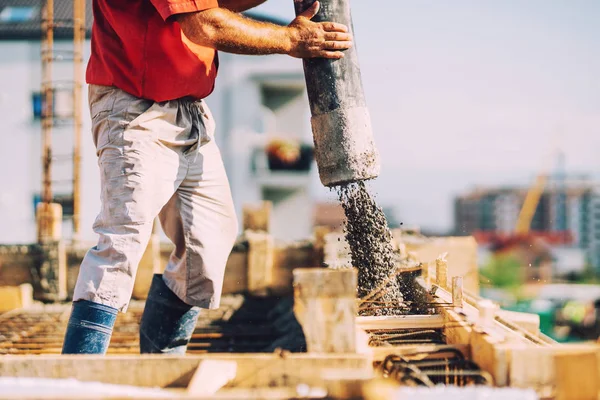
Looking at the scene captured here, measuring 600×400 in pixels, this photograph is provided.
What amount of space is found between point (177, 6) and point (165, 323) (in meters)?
1.38

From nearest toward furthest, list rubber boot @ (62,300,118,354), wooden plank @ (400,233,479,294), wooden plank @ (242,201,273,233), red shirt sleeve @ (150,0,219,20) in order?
1. rubber boot @ (62,300,118,354)
2. red shirt sleeve @ (150,0,219,20)
3. wooden plank @ (400,233,479,294)
4. wooden plank @ (242,201,273,233)

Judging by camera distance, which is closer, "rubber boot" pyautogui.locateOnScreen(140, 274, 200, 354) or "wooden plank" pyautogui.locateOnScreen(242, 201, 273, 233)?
"rubber boot" pyautogui.locateOnScreen(140, 274, 200, 354)

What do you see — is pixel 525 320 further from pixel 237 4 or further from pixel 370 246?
pixel 237 4

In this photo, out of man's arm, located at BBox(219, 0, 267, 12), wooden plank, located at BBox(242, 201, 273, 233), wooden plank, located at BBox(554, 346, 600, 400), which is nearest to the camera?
wooden plank, located at BBox(554, 346, 600, 400)

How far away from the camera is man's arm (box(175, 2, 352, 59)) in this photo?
247cm

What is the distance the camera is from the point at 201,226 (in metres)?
2.86

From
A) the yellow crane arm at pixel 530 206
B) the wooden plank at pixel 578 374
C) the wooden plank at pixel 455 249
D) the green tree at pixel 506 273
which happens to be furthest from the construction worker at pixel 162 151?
the yellow crane arm at pixel 530 206

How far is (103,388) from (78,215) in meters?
16.2

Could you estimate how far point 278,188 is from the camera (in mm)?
28391

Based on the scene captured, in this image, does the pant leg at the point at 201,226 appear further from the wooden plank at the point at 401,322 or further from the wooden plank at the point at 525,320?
the wooden plank at the point at 525,320

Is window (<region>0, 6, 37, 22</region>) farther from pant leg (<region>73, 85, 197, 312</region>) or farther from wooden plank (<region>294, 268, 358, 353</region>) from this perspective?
wooden plank (<region>294, 268, 358, 353</region>)

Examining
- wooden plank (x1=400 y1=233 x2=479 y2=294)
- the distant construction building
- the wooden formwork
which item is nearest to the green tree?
the distant construction building

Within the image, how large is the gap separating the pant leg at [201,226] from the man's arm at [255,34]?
471mm

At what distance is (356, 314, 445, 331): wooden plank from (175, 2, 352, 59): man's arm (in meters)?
1.11
